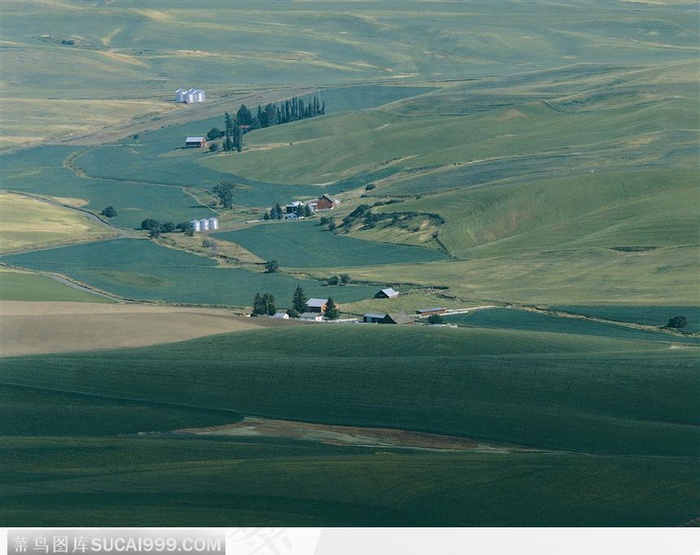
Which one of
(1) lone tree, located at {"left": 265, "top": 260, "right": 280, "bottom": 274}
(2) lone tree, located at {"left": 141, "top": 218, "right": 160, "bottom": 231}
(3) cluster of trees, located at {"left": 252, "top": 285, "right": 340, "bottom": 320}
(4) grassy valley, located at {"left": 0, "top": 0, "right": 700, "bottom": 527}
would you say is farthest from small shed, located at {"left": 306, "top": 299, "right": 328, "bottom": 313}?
(2) lone tree, located at {"left": 141, "top": 218, "right": 160, "bottom": 231}

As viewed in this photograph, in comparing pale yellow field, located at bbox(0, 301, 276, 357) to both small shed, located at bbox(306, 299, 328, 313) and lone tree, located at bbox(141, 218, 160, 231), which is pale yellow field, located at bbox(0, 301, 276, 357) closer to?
small shed, located at bbox(306, 299, 328, 313)

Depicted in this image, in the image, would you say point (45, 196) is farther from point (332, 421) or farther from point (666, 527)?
point (666, 527)

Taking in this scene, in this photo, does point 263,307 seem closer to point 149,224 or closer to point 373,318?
point 373,318

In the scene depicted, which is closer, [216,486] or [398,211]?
[216,486]

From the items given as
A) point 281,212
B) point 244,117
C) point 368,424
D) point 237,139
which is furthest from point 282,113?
point 368,424

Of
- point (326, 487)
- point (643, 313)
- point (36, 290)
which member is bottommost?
point (36, 290)

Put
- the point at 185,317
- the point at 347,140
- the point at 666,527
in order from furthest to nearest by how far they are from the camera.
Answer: the point at 347,140, the point at 185,317, the point at 666,527

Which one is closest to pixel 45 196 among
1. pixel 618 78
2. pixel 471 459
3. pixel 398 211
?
pixel 398 211
